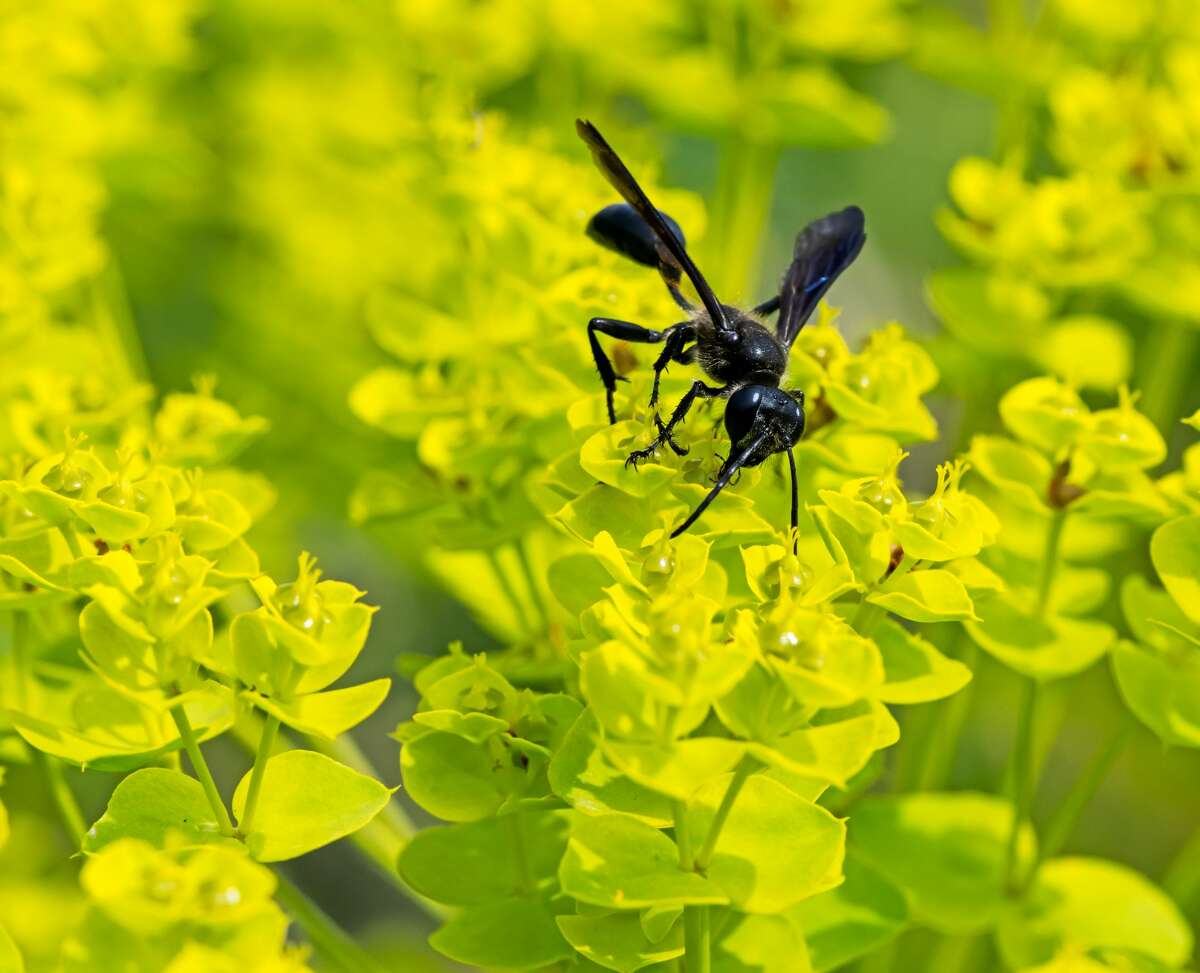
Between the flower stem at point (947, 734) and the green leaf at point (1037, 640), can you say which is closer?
the green leaf at point (1037, 640)

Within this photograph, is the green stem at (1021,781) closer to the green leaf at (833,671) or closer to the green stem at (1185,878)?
the green stem at (1185,878)

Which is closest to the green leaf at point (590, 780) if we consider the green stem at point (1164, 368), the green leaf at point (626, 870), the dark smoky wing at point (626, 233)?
the green leaf at point (626, 870)

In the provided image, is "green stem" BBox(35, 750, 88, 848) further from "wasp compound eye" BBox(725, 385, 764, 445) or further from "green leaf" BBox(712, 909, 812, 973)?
"wasp compound eye" BBox(725, 385, 764, 445)

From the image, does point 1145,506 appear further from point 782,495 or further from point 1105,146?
point 1105,146

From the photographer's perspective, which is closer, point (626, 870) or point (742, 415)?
point (626, 870)

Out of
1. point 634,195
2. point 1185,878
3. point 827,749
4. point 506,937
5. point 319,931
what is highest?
point 634,195

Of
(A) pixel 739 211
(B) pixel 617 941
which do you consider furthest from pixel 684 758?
(A) pixel 739 211

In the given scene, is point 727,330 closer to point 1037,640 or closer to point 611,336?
point 611,336
